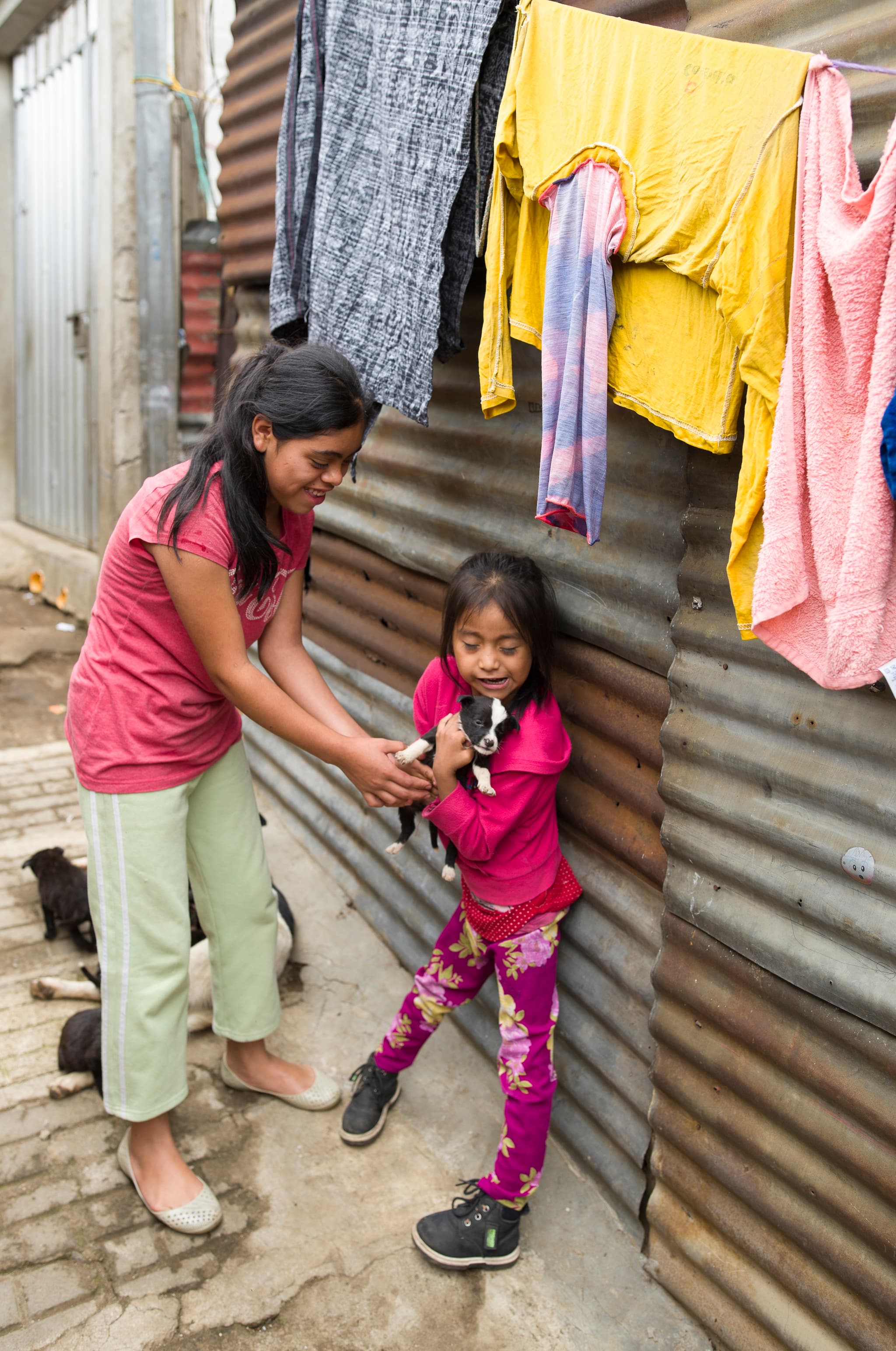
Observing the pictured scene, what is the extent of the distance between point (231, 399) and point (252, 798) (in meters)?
1.19

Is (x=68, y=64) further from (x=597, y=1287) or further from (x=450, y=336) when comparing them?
(x=597, y=1287)

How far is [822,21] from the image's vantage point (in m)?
1.86

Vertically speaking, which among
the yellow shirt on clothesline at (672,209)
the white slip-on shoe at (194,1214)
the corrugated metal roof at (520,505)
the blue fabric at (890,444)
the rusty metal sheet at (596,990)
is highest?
the yellow shirt on clothesline at (672,209)

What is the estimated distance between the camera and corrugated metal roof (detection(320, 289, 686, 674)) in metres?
2.48

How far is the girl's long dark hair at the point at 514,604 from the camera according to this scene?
2.54m

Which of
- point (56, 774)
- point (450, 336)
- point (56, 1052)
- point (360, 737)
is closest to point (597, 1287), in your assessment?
point (360, 737)

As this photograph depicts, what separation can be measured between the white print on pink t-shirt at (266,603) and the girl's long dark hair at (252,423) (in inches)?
6.8

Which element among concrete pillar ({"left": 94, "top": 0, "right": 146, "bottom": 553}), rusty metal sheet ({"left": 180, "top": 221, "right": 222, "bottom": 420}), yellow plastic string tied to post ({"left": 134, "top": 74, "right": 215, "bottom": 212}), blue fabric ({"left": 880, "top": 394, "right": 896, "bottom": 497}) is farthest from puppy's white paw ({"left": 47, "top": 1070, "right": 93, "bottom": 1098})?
yellow plastic string tied to post ({"left": 134, "top": 74, "right": 215, "bottom": 212})

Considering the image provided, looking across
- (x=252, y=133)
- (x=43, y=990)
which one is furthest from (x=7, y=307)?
(x=43, y=990)

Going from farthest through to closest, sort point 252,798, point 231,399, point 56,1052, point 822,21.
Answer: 1. point 56,1052
2. point 252,798
3. point 231,399
4. point 822,21

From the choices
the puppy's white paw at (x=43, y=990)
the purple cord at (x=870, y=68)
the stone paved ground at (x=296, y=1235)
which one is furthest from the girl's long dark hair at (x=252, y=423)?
the puppy's white paw at (x=43, y=990)

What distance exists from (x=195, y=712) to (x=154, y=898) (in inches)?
19.3

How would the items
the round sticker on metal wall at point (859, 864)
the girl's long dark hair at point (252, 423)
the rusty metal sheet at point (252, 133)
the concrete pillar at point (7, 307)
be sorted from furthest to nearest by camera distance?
the concrete pillar at point (7, 307) < the rusty metal sheet at point (252, 133) < the girl's long dark hair at point (252, 423) < the round sticker on metal wall at point (859, 864)

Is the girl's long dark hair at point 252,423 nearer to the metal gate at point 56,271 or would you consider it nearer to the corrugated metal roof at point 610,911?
the corrugated metal roof at point 610,911
